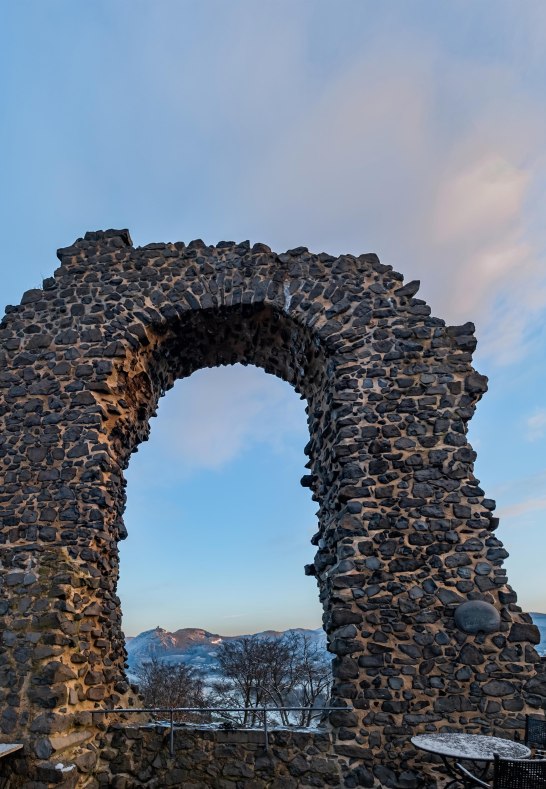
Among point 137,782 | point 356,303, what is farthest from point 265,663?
point 356,303

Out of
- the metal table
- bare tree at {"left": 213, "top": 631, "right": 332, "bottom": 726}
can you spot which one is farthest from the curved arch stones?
bare tree at {"left": 213, "top": 631, "right": 332, "bottom": 726}

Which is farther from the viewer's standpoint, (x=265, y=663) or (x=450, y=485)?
(x=265, y=663)

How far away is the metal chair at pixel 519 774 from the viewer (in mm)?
3365

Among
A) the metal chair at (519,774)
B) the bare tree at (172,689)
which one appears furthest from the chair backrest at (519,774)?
the bare tree at (172,689)

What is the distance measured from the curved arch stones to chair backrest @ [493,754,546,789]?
78.8 inches

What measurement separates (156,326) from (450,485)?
16.3ft

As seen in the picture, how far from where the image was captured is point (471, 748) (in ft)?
13.4

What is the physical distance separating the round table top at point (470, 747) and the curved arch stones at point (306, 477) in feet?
2.68

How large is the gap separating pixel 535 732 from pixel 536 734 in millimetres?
21

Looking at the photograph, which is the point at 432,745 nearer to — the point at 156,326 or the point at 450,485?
the point at 450,485

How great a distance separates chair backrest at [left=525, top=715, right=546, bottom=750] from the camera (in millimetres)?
4758

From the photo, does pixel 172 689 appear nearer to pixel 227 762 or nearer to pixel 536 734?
pixel 227 762

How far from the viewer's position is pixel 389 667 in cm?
550

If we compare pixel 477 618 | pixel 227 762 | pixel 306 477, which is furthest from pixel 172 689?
pixel 477 618
